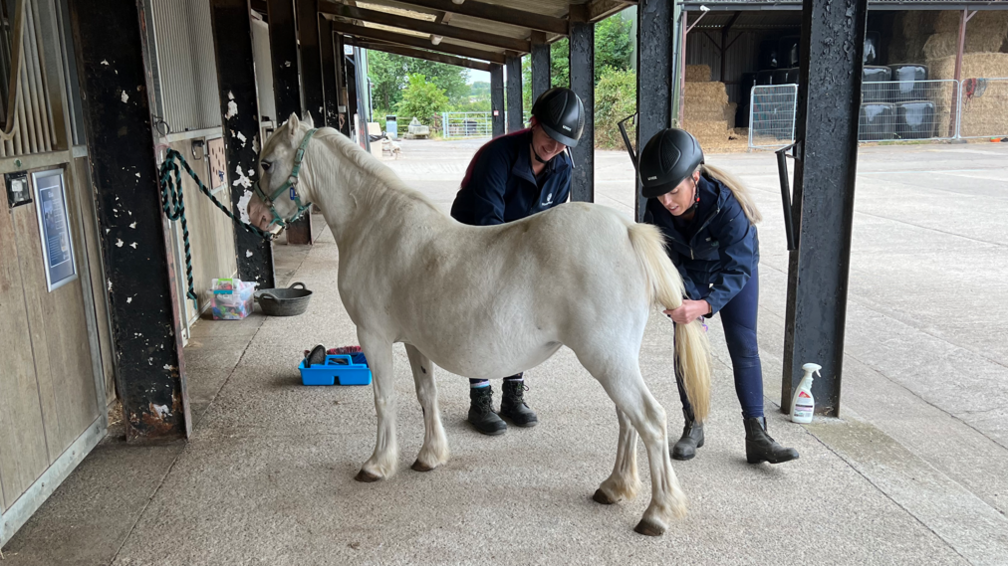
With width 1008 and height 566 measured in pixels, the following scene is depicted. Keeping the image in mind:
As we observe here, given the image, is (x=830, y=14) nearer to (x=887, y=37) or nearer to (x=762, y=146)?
(x=762, y=146)

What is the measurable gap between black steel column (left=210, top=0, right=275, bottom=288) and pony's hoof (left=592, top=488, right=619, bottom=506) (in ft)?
15.0

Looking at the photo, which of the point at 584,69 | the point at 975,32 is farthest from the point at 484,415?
the point at 975,32

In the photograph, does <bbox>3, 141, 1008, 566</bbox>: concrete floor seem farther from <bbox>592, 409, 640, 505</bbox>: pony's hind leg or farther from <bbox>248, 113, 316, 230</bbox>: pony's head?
<bbox>248, 113, 316, 230</bbox>: pony's head

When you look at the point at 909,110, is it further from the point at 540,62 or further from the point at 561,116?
the point at 561,116

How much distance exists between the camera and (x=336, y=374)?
15.1ft

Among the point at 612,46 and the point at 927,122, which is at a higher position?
the point at 612,46

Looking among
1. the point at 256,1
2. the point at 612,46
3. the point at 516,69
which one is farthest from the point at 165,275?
the point at 612,46

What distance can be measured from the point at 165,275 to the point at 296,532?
1567 millimetres

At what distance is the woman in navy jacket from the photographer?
2.96 m

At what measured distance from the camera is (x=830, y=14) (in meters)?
3.68

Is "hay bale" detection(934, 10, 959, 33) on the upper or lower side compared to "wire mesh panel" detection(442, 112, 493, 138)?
upper

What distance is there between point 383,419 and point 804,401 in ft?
7.55

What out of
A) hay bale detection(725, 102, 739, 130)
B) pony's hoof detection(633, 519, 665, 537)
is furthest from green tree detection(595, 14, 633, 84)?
pony's hoof detection(633, 519, 665, 537)

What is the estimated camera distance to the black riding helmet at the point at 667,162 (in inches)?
115
